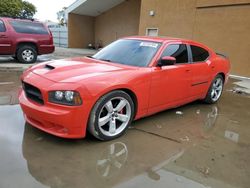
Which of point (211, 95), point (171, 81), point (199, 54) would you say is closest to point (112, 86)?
point (171, 81)

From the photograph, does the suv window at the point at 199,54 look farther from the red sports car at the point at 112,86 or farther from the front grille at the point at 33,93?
the front grille at the point at 33,93

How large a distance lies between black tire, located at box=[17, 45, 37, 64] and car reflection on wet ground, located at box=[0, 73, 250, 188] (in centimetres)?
608

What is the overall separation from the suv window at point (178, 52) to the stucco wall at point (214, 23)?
6.02 metres

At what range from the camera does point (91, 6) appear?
20.6 metres

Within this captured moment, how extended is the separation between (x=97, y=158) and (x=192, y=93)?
9.01 feet

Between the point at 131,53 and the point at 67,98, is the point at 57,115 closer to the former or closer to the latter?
the point at 67,98

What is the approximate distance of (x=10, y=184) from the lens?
2553mm

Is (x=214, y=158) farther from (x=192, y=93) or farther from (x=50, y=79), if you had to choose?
(x=50, y=79)

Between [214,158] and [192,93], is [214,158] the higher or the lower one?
the lower one

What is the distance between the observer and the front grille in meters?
3.37

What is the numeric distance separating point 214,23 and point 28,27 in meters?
7.68

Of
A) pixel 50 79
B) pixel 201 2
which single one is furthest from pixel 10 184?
pixel 201 2

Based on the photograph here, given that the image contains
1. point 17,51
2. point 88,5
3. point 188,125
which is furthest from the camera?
point 88,5

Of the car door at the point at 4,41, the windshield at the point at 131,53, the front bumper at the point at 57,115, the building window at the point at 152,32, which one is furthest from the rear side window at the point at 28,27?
the front bumper at the point at 57,115
